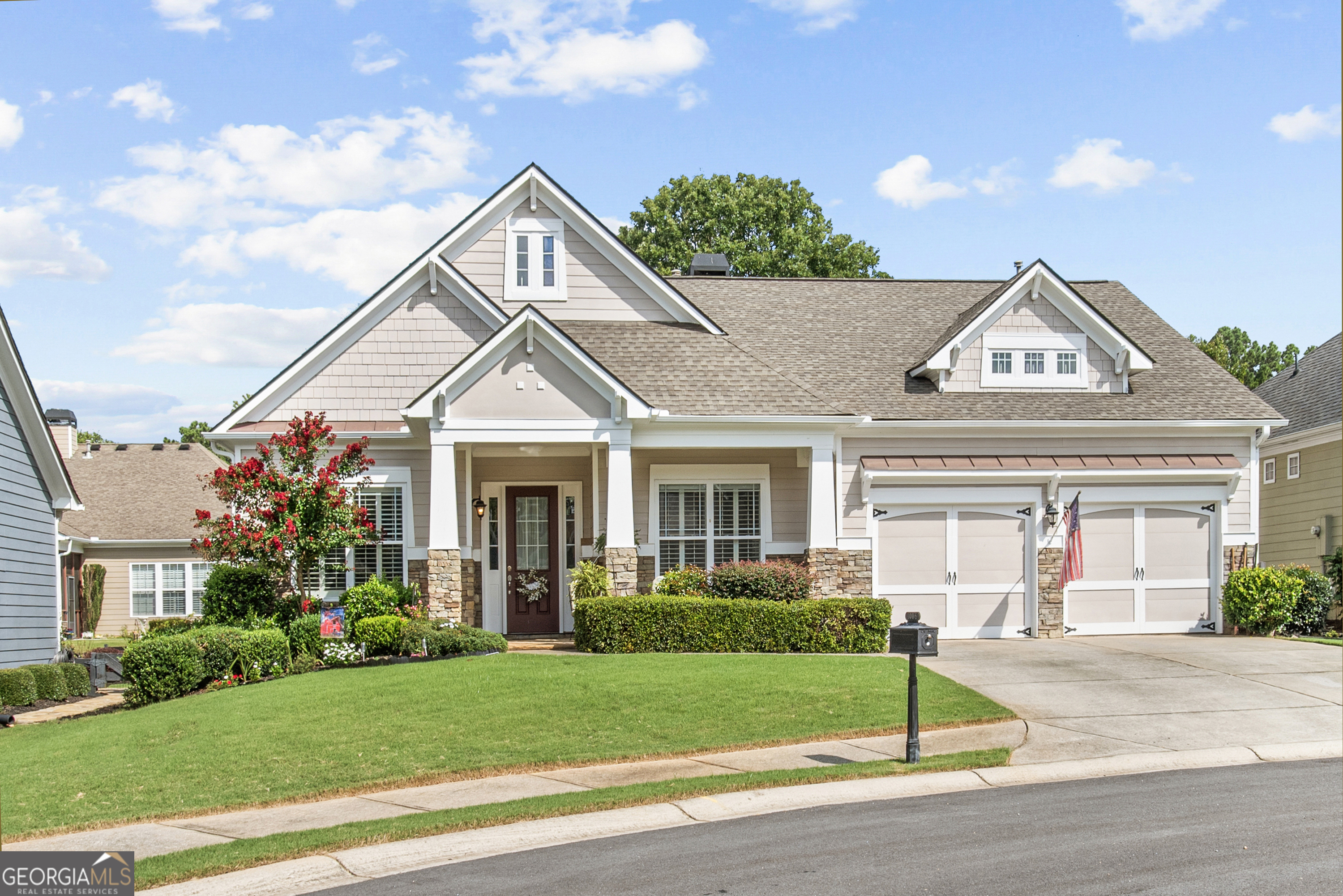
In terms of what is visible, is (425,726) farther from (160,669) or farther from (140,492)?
(140,492)

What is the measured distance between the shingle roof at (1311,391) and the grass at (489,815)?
54.3 ft

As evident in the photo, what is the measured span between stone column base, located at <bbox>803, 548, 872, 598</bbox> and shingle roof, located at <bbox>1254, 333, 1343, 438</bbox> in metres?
10.3

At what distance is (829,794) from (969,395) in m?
12.1

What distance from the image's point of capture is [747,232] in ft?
144

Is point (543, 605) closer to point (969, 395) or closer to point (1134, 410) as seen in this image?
point (969, 395)

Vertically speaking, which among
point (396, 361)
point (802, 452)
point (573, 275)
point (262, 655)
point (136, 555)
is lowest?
point (262, 655)

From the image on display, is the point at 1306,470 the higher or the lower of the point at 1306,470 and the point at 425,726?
the higher

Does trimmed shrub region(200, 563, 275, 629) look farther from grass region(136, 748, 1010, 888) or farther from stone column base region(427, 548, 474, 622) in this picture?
grass region(136, 748, 1010, 888)

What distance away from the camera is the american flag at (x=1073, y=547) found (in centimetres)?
1900

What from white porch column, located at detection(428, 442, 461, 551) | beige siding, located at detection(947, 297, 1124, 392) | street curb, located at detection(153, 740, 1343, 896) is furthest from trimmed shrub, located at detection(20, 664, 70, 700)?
beige siding, located at detection(947, 297, 1124, 392)

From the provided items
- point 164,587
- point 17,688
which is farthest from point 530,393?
point 164,587

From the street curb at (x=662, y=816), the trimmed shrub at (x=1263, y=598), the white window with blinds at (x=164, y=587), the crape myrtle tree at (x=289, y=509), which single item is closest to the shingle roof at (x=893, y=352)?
the trimmed shrub at (x=1263, y=598)

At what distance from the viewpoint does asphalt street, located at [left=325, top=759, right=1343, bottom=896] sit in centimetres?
714

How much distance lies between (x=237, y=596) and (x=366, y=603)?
7.07 ft
